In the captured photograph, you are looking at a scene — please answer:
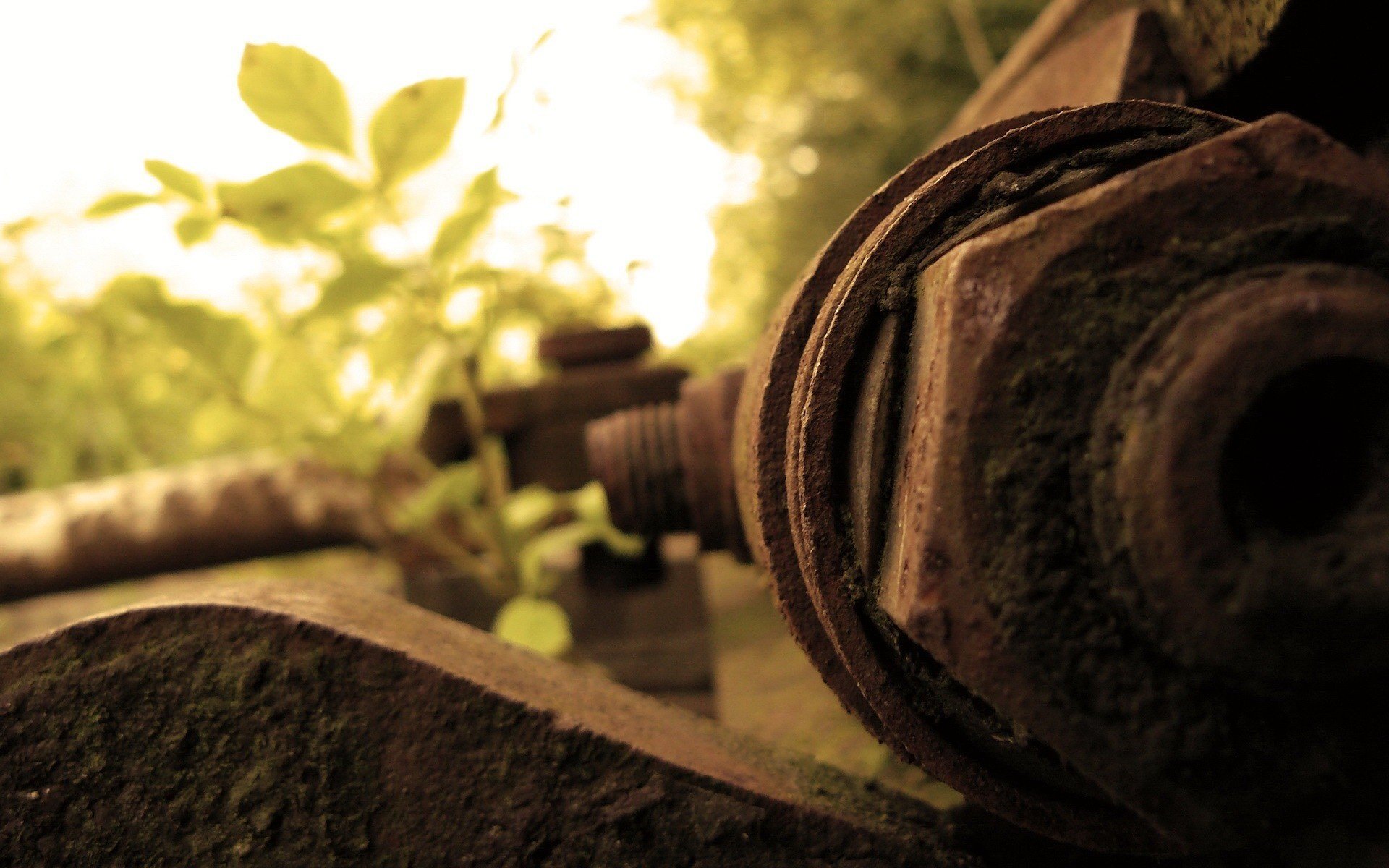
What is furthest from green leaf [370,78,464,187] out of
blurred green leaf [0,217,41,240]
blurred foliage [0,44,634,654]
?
blurred green leaf [0,217,41,240]

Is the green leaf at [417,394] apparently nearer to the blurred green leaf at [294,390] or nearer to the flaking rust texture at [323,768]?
the blurred green leaf at [294,390]

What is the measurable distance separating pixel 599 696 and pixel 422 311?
917 mm

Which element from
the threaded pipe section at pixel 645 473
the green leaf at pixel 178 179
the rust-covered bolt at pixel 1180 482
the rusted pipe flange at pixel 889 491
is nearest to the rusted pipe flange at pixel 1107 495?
the rust-covered bolt at pixel 1180 482

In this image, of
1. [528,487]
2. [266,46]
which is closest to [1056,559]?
[266,46]

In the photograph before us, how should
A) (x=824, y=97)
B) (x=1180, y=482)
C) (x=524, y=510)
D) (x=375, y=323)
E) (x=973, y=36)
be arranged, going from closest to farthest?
(x=1180, y=482), (x=524, y=510), (x=375, y=323), (x=973, y=36), (x=824, y=97)

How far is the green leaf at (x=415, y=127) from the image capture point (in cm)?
113

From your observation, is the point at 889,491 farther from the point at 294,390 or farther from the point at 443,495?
the point at 294,390

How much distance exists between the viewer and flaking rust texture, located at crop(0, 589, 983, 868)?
604mm

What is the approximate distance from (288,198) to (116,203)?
25cm

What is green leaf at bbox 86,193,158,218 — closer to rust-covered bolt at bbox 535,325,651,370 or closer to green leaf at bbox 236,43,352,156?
green leaf at bbox 236,43,352,156

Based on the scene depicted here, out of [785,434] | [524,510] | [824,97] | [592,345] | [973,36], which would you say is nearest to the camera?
[785,434]

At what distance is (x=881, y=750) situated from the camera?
3.49 ft

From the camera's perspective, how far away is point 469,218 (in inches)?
52.7

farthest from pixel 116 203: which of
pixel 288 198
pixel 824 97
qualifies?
pixel 824 97
